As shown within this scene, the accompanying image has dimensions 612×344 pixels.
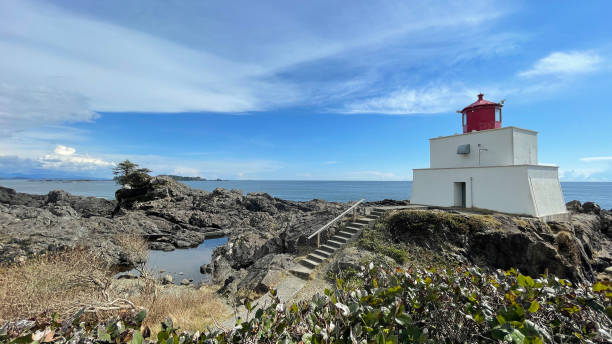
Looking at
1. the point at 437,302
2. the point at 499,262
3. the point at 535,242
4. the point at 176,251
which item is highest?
the point at 437,302

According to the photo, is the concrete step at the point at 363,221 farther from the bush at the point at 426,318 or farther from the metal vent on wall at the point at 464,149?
the bush at the point at 426,318

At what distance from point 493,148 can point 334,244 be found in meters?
9.85

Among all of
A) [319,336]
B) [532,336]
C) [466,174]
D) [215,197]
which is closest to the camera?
[532,336]

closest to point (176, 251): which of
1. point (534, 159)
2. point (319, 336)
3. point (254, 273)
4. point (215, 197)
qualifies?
point (254, 273)

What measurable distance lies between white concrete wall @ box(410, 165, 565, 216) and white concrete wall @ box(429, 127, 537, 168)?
871 mm

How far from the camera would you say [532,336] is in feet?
5.48

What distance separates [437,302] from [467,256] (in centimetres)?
907

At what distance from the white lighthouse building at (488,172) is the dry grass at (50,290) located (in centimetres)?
1557

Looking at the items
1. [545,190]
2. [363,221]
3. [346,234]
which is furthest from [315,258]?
[545,190]

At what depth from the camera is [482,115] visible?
15.3m

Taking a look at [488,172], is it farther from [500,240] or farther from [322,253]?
[322,253]

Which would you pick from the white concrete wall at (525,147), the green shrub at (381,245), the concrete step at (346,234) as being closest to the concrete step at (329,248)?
the concrete step at (346,234)

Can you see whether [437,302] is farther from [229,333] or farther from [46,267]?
[46,267]

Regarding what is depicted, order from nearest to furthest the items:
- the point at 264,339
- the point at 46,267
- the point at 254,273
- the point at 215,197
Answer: the point at 264,339 → the point at 46,267 → the point at 254,273 → the point at 215,197
